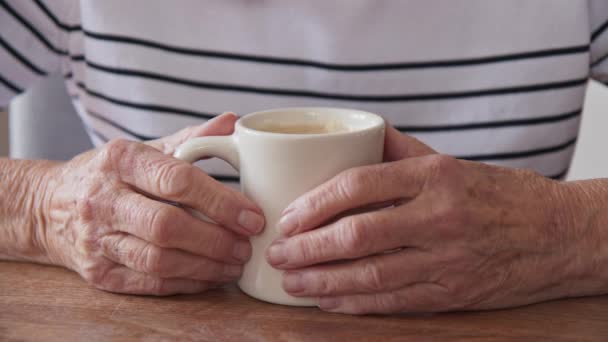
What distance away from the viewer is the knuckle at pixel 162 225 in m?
0.68

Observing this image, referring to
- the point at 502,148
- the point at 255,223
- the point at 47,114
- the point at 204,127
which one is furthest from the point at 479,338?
the point at 47,114

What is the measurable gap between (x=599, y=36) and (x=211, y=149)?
726 millimetres

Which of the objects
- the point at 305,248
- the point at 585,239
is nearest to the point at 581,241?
the point at 585,239

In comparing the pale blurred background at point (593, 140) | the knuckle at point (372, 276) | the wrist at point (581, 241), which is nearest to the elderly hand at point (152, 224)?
the knuckle at point (372, 276)

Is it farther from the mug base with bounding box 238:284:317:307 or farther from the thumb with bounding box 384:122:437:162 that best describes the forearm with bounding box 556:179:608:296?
the mug base with bounding box 238:284:317:307

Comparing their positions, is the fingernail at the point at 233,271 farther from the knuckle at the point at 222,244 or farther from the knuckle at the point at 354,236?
the knuckle at the point at 354,236

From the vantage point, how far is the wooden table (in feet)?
2.11

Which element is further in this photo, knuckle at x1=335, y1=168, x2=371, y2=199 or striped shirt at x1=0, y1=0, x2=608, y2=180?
striped shirt at x1=0, y1=0, x2=608, y2=180

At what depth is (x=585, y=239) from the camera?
0.74 meters

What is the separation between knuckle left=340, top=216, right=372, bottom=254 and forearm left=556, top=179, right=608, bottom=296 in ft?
0.73

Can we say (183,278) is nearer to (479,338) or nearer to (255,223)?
(255,223)

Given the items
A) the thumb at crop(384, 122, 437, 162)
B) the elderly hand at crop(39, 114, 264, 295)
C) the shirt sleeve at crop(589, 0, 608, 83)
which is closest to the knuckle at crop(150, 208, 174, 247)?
the elderly hand at crop(39, 114, 264, 295)

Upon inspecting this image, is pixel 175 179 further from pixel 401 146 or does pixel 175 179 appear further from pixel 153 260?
pixel 401 146

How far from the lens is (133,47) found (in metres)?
1.12
